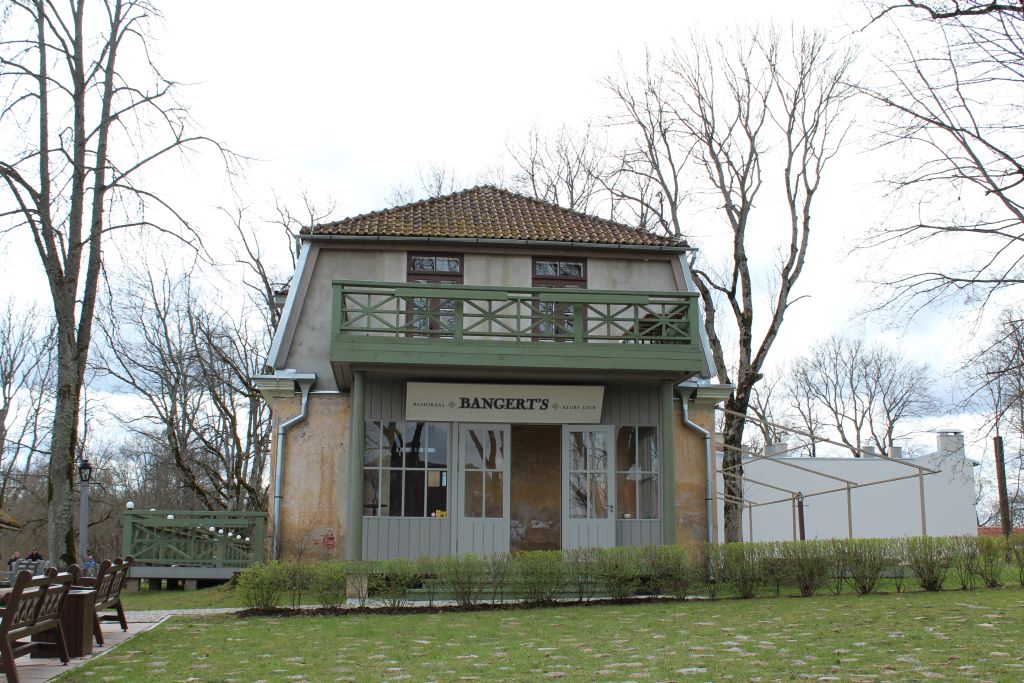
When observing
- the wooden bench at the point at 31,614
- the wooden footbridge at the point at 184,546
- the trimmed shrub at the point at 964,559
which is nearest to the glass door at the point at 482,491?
the wooden footbridge at the point at 184,546

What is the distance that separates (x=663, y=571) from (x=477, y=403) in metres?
4.71

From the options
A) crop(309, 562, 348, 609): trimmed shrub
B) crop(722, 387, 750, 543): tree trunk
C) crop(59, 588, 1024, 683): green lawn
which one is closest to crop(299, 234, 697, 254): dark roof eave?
crop(722, 387, 750, 543): tree trunk

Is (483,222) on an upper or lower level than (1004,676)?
upper

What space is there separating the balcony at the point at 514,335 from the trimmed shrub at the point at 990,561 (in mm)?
5205

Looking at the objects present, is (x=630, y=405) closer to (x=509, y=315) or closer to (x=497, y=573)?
(x=509, y=315)

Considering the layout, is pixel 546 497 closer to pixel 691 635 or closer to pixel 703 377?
pixel 703 377

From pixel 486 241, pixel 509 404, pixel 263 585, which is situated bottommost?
pixel 263 585

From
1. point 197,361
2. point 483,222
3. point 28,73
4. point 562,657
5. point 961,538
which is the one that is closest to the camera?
point 562,657

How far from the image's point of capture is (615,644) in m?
9.52

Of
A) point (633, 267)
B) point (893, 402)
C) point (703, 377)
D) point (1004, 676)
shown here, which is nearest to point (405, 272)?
point (633, 267)

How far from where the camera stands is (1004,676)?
22.8 ft

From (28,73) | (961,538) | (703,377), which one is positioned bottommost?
(961,538)

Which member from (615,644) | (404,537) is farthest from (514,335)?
(615,644)

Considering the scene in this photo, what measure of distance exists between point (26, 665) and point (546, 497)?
34.6 feet
